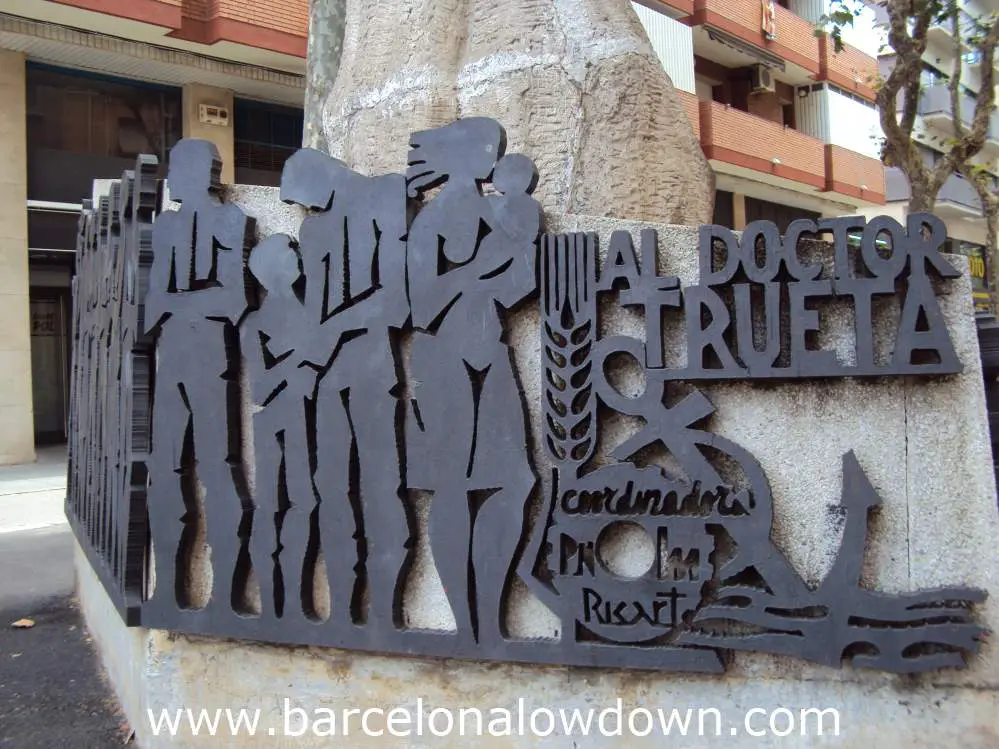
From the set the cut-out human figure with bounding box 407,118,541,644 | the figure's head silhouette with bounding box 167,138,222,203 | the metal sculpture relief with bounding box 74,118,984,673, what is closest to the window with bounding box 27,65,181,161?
the figure's head silhouette with bounding box 167,138,222,203

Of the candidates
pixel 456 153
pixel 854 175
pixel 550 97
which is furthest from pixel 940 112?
pixel 456 153

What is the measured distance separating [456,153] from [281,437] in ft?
4.06

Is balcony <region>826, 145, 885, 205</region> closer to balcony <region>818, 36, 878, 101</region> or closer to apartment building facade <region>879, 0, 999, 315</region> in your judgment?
balcony <region>818, 36, 878, 101</region>

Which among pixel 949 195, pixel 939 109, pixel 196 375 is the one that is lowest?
pixel 196 375

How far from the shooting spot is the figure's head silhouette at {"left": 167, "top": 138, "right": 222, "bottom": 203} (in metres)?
3.51

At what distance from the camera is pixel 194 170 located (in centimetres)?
354

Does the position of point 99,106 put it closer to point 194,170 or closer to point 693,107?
point 693,107

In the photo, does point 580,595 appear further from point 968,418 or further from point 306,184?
point 306,184

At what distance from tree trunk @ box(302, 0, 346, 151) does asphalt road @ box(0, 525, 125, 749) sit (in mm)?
3403

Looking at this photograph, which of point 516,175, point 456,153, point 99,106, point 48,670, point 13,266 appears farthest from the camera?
point 99,106

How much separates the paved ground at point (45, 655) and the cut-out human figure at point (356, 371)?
1.42m

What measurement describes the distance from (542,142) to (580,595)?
6.64ft

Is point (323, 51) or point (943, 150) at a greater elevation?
point (943, 150)

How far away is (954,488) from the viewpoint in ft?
8.74
